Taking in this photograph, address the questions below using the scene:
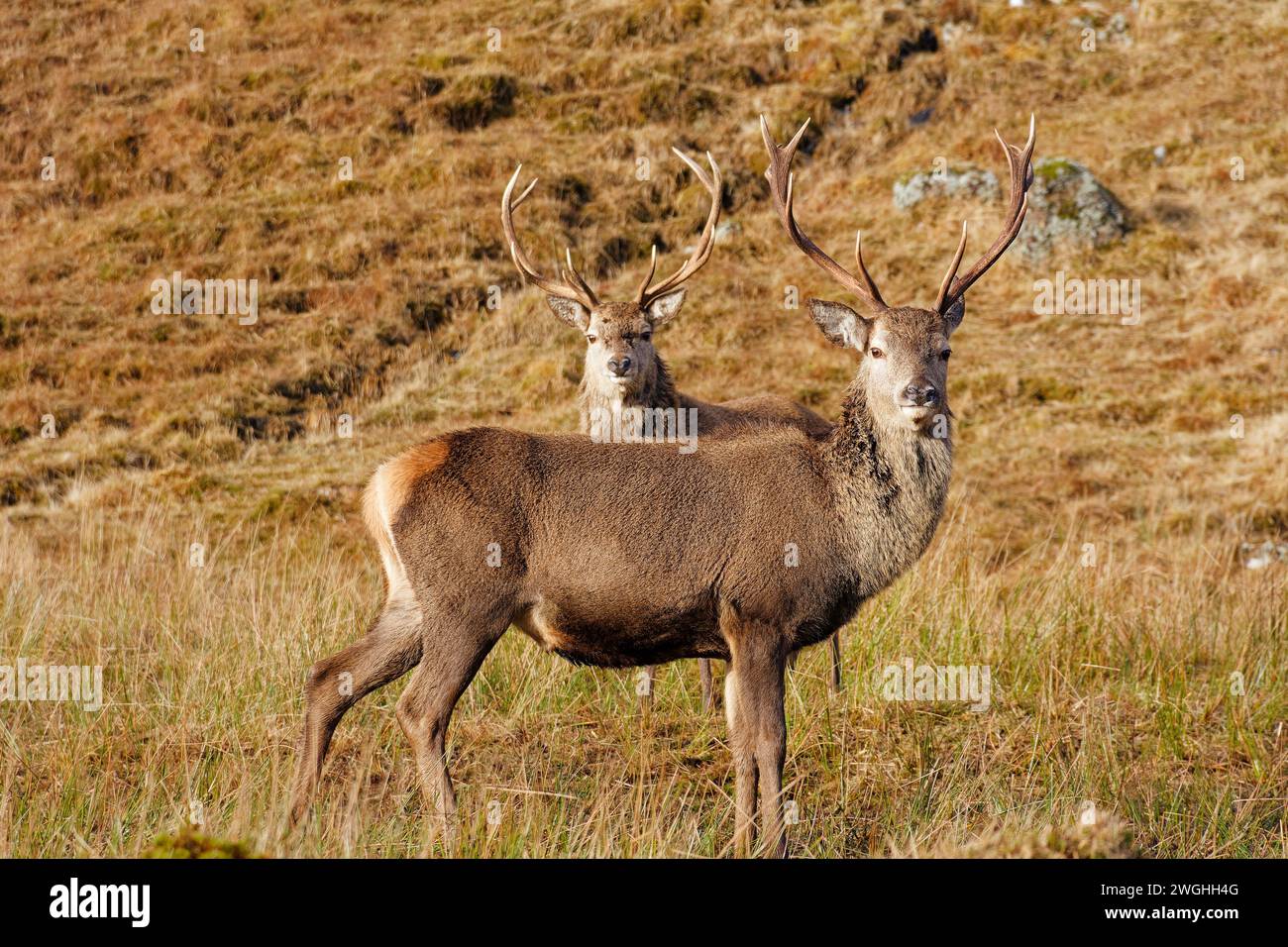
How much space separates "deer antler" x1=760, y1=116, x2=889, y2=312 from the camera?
5945 millimetres

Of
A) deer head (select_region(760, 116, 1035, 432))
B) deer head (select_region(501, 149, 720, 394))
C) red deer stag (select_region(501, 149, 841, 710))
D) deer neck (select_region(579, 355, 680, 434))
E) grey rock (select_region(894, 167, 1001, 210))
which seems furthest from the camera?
grey rock (select_region(894, 167, 1001, 210))

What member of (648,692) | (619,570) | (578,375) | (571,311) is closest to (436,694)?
(619,570)

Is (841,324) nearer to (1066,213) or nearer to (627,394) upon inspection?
(627,394)

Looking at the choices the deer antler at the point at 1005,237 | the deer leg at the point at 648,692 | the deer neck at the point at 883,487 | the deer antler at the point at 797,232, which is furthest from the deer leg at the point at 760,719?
the deer antler at the point at 1005,237

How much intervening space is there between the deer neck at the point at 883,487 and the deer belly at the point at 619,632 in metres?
0.73

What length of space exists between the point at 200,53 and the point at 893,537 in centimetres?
3193

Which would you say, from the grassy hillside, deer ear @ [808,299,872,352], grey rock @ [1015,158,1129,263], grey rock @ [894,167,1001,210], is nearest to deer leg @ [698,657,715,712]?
the grassy hillside

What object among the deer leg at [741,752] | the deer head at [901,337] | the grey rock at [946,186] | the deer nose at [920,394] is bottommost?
the deer leg at [741,752]

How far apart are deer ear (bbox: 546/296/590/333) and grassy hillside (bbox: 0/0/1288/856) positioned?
2.40 metres

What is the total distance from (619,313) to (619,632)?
4.51 metres

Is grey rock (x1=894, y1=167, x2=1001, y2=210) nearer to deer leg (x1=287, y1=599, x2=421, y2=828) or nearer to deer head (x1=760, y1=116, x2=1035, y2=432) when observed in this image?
deer head (x1=760, y1=116, x2=1035, y2=432)

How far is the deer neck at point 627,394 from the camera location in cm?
903

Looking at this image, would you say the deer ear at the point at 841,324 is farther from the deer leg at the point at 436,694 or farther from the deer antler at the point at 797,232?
the deer leg at the point at 436,694
